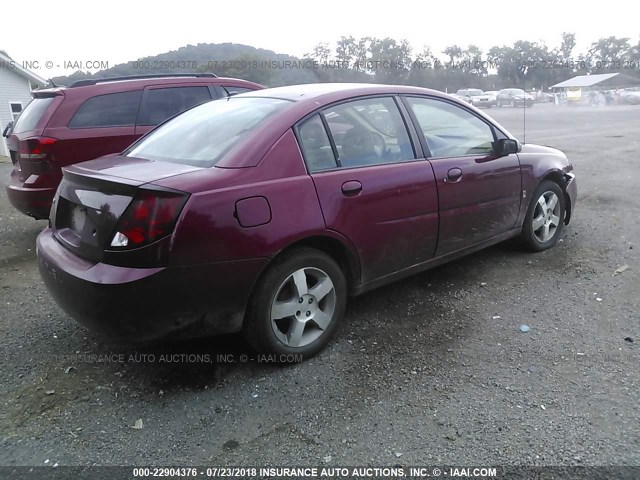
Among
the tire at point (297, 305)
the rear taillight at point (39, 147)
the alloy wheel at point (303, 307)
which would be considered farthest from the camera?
the rear taillight at point (39, 147)

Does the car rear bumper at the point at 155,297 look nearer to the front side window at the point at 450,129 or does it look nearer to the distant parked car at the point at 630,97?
the front side window at the point at 450,129

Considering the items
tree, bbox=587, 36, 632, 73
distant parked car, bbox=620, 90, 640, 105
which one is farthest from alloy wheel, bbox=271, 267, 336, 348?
tree, bbox=587, 36, 632, 73

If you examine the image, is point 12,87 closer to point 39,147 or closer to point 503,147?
point 39,147

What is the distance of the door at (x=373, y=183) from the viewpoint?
10.3 ft

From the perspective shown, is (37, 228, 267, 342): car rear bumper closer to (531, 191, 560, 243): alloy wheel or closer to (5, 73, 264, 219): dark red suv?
(5, 73, 264, 219): dark red suv


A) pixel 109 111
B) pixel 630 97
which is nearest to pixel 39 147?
pixel 109 111

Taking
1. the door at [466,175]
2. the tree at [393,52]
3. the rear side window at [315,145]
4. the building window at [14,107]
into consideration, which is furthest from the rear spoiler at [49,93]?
the tree at [393,52]

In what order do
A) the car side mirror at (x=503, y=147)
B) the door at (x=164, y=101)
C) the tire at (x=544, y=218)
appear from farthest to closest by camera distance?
the door at (x=164, y=101) < the tire at (x=544, y=218) < the car side mirror at (x=503, y=147)

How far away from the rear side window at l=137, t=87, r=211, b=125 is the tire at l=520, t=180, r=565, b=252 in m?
3.61

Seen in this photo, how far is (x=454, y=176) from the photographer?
12.4 feet

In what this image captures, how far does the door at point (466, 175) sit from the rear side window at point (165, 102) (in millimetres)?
2894

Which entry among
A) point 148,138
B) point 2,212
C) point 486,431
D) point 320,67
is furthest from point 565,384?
point 320,67

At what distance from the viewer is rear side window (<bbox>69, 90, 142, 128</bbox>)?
17.8 feet

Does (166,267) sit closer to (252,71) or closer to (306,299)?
(306,299)
